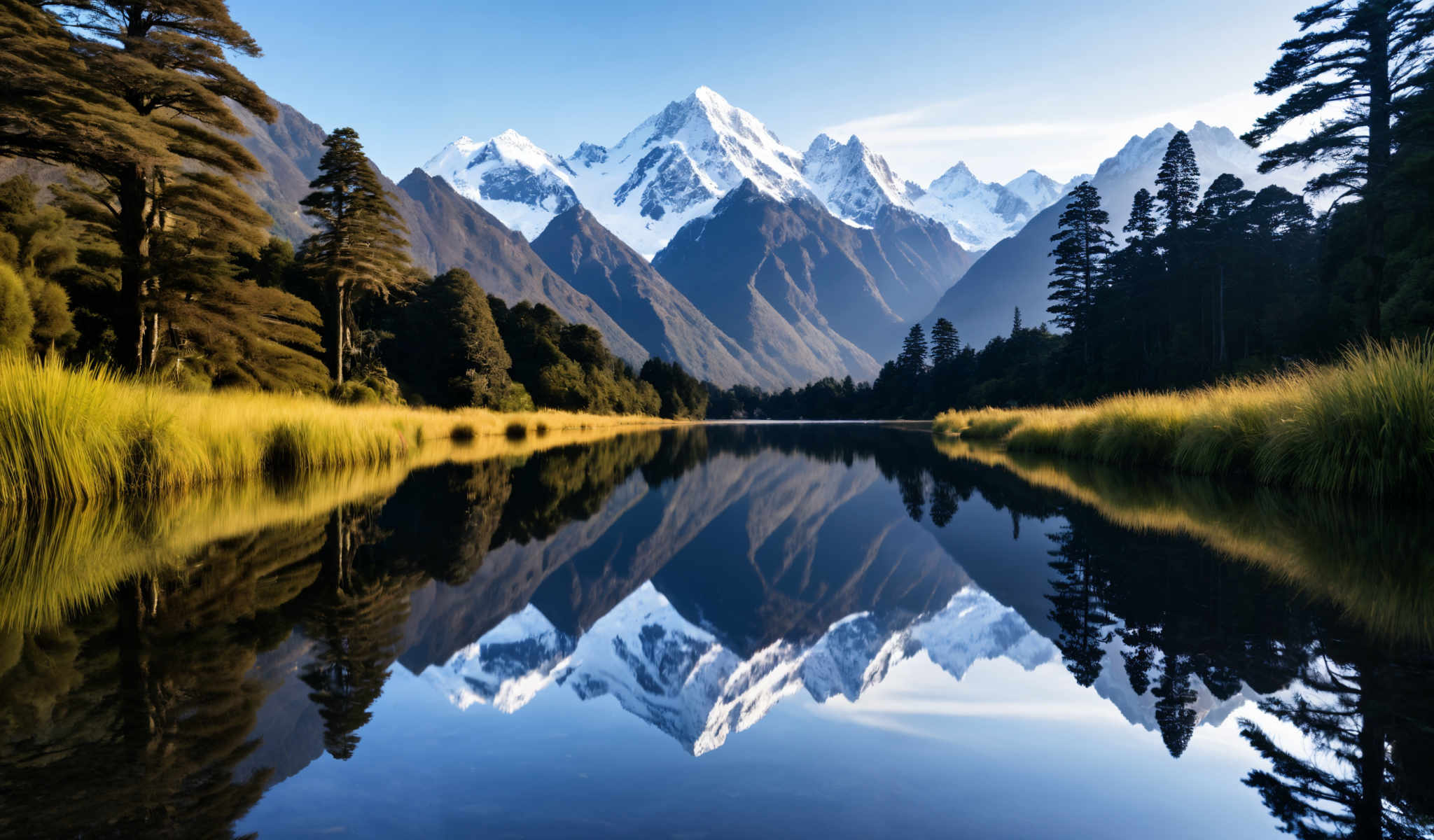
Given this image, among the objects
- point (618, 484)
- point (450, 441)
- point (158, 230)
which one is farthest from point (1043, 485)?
point (450, 441)

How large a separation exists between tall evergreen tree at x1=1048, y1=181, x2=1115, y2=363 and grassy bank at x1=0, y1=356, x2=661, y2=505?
145 ft

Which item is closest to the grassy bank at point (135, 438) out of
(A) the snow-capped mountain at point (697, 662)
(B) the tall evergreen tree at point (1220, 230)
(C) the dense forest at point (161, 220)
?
(C) the dense forest at point (161, 220)

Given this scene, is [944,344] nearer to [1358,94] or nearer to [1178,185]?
[1178,185]

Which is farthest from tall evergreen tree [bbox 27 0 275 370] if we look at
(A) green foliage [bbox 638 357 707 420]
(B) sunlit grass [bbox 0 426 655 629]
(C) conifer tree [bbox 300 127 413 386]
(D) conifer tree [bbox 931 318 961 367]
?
(D) conifer tree [bbox 931 318 961 367]

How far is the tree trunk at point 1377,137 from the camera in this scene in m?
18.9

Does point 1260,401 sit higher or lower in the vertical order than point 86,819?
higher

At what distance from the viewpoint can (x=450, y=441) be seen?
25422 mm

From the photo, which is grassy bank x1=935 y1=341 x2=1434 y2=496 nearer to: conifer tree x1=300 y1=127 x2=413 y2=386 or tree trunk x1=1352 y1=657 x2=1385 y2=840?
tree trunk x1=1352 y1=657 x2=1385 y2=840

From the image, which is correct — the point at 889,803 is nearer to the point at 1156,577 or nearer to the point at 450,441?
the point at 1156,577

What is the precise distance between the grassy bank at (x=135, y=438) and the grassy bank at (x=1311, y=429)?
1344 centimetres

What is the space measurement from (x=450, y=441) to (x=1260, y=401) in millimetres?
22755

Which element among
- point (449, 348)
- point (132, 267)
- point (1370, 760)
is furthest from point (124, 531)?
point (449, 348)

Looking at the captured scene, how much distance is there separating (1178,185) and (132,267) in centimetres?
5315

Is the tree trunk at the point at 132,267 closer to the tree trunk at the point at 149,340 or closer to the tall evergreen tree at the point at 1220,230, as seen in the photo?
the tree trunk at the point at 149,340
